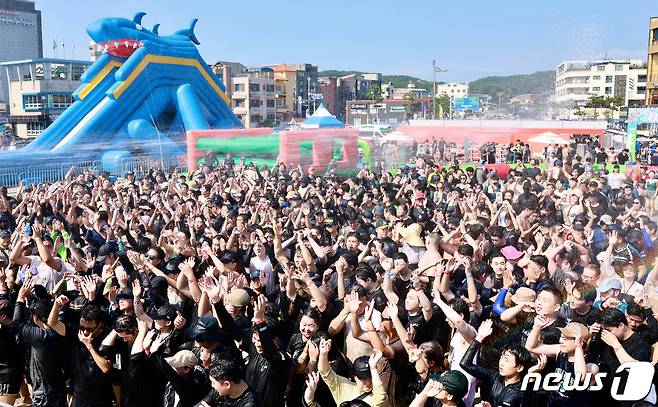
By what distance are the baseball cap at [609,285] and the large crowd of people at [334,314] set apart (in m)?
0.02

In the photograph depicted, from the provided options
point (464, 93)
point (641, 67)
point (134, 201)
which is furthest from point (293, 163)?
point (464, 93)

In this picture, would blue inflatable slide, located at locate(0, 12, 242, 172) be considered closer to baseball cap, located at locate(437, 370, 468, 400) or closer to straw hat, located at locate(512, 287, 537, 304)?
straw hat, located at locate(512, 287, 537, 304)

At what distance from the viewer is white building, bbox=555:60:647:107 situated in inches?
2859

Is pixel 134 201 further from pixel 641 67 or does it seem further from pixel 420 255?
pixel 641 67

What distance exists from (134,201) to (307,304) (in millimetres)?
6056

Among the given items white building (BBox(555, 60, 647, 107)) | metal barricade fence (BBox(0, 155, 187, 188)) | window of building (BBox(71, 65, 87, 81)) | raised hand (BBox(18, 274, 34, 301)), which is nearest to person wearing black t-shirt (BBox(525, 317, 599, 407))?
raised hand (BBox(18, 274, 34, 301))

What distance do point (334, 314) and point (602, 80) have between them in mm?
80828

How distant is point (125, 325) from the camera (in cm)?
381

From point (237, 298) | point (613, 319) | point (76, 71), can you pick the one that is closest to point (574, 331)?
Result: point (613, 319)

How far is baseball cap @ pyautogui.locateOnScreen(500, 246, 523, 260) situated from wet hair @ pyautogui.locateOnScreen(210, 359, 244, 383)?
3.18 metres

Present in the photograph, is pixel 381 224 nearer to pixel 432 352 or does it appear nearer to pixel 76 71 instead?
pixel 432 352

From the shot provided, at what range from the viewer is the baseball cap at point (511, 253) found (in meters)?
5.54

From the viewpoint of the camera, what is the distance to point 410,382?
378 centimetres

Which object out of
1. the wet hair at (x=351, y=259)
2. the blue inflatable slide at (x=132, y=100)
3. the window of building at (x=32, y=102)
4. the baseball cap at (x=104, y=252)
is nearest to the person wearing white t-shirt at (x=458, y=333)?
the wet hair at (x=351, y=259)
